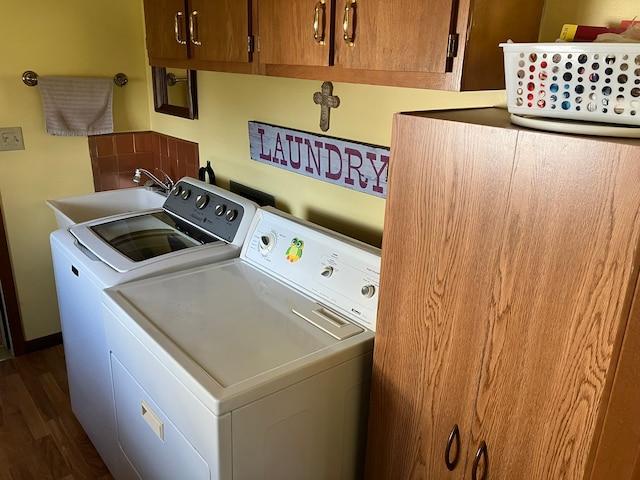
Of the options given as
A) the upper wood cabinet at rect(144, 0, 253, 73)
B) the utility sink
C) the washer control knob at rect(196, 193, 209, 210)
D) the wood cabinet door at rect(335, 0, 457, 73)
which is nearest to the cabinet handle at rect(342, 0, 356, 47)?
the wood cabinet door at rect(335, 0, 457, 73)

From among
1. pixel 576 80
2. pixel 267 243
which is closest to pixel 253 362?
pixel 267 243

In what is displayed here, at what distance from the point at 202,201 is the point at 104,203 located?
77 centimetres

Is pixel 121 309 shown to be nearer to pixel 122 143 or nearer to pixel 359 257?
pixel 359 257

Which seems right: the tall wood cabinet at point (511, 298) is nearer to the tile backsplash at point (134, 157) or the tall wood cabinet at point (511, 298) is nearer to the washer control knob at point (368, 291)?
the washer control knob at point (368, 291)

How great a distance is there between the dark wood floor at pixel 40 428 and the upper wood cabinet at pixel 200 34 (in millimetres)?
1629

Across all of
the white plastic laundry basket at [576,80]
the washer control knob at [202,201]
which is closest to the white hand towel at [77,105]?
the washer control knob at [202,201]

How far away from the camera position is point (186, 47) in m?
1.91

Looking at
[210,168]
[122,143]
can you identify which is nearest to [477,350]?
[210,168]

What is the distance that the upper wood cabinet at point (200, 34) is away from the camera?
64.9 inches

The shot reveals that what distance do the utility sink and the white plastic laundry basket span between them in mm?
1965

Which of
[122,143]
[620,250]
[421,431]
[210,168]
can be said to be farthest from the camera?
[122,143]

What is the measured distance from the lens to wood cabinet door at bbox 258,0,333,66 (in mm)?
1364

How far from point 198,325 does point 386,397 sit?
53 cm

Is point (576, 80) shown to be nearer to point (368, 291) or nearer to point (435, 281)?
point (435, 281)
